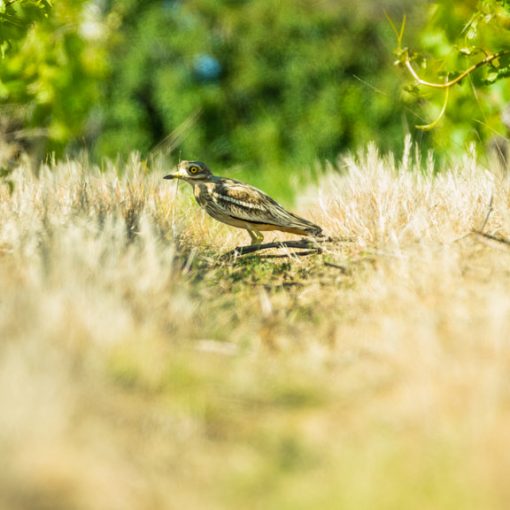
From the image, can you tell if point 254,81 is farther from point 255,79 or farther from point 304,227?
point 304,227

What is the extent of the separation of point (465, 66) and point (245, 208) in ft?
8.07

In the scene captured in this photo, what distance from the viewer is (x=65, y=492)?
235 centimetres

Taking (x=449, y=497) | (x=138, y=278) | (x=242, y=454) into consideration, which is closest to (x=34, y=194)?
(x=138, y=278)

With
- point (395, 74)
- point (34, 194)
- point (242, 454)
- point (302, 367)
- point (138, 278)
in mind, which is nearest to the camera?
point (242, 454)

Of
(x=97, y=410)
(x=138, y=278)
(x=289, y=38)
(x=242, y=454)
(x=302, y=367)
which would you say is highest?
(x=289, y=38)

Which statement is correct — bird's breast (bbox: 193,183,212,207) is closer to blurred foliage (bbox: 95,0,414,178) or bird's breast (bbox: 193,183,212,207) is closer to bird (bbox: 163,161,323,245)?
bird (bbox: 163,161,323,245)

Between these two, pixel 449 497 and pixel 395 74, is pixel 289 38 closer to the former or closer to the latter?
pixel 395 74

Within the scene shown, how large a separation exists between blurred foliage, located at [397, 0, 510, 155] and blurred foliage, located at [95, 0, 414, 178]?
5.52 metres

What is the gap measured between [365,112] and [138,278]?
11374 millimetres

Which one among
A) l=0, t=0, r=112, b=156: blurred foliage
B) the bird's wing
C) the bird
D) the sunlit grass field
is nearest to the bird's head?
the bird

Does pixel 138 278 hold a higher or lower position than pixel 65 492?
higher

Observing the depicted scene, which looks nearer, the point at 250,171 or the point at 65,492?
the point at 65,492

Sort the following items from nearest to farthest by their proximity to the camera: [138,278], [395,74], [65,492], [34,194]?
[65,492] < [138,278] < [34,194] < [395,74]

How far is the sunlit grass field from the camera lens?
2.44 meters
